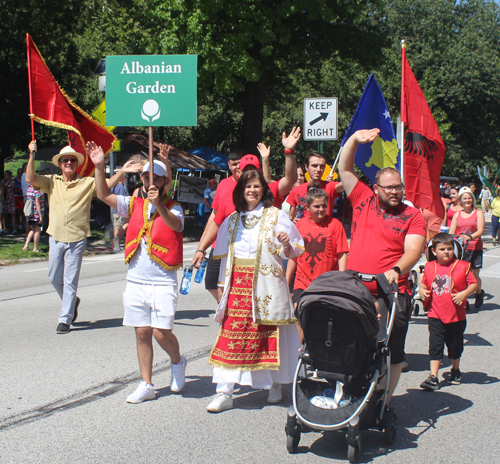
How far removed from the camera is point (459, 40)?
4231 centimetres

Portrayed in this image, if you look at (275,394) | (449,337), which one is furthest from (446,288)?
(275,394)

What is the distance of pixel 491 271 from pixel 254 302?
32.2ft

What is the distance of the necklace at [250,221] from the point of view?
4.85m

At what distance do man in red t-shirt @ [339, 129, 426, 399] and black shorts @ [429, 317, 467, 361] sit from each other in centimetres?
131

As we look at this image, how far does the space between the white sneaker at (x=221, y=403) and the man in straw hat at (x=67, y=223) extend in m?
3.04

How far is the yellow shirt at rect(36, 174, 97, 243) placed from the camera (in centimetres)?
731

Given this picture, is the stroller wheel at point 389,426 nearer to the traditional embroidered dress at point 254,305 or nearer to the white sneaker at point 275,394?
the traditional embroidered dress at point 254,305

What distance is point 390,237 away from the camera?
174 inches

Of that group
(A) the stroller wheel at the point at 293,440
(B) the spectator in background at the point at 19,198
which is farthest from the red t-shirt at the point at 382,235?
(B) the spectator in background at the point at 19,198

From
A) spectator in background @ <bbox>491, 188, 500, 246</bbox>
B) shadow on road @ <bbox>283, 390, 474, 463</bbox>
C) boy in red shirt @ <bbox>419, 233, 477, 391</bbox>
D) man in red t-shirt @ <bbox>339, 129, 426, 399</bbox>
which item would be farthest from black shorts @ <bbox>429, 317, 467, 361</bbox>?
spectator in background @ <bbox>491, 188, 500, 246</bbox>

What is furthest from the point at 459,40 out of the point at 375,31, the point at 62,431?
the point at 62,431

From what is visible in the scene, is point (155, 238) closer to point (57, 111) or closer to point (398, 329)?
point (398, 329)

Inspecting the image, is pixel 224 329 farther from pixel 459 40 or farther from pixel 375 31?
pixel 459 40

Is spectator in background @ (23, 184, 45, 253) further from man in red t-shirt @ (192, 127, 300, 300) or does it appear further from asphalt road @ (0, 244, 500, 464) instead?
man in red t-shirt @ (192, 127, 300, 300)
